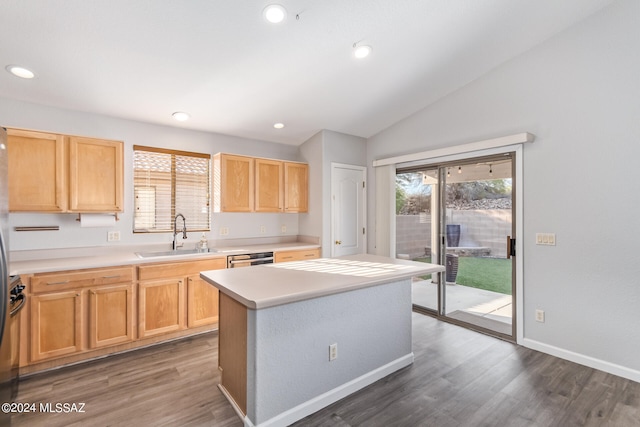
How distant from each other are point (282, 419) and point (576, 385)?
2.34 meters

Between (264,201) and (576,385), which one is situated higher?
(264,201)

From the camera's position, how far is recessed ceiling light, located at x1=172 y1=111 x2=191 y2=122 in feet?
11.2

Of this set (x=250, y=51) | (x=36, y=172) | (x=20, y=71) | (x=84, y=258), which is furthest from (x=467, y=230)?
(x=20, y=71)

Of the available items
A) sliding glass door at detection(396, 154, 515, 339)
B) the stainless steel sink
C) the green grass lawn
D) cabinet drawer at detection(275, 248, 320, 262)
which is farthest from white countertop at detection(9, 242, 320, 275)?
the green grass lawn

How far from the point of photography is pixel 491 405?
2158 millimetres

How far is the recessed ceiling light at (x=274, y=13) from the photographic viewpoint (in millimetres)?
2130

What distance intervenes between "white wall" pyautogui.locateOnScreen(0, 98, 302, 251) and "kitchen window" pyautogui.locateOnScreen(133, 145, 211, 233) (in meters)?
0.08

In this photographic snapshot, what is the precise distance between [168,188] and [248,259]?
132 cm

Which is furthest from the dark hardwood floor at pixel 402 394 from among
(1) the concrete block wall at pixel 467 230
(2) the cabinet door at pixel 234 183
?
(2) the cabinet door at pixel 234 183

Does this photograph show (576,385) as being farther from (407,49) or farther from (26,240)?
(26,240)

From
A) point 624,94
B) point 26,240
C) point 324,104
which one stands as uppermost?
point 324,104

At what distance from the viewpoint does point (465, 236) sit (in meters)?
3.72

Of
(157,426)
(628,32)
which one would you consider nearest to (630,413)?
(628,32)

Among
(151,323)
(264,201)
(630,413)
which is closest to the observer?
(630,413)
